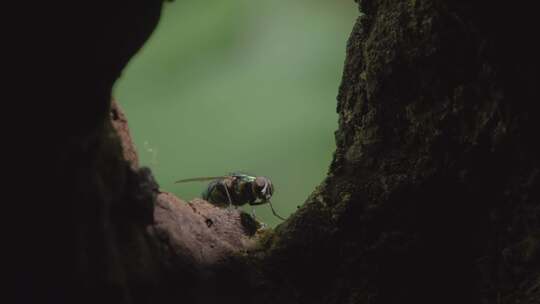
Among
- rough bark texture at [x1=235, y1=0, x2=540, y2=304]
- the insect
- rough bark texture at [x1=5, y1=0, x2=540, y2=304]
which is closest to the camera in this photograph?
rough bark texture at [x1=5, y1=0, x2=540, y2=304]

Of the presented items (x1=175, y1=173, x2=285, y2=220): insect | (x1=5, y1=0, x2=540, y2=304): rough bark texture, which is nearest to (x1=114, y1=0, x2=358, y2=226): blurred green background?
(x1=175, y1=173, x2=285, y2=220): insect

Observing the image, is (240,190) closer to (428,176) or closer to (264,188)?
(264,188)

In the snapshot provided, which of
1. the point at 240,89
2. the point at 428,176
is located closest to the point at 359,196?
the point at 428,176

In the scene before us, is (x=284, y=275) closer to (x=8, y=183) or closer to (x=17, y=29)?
(x=8, y=183)

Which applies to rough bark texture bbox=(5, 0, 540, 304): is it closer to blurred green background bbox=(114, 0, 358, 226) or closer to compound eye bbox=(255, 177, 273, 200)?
compound eye bbox=(255, 177, 273, 200)

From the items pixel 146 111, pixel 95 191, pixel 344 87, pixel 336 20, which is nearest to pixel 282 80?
pixel 336 20

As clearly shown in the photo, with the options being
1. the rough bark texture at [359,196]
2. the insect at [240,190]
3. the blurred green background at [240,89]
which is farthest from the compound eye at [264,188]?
the blurred green background at [240,89]
